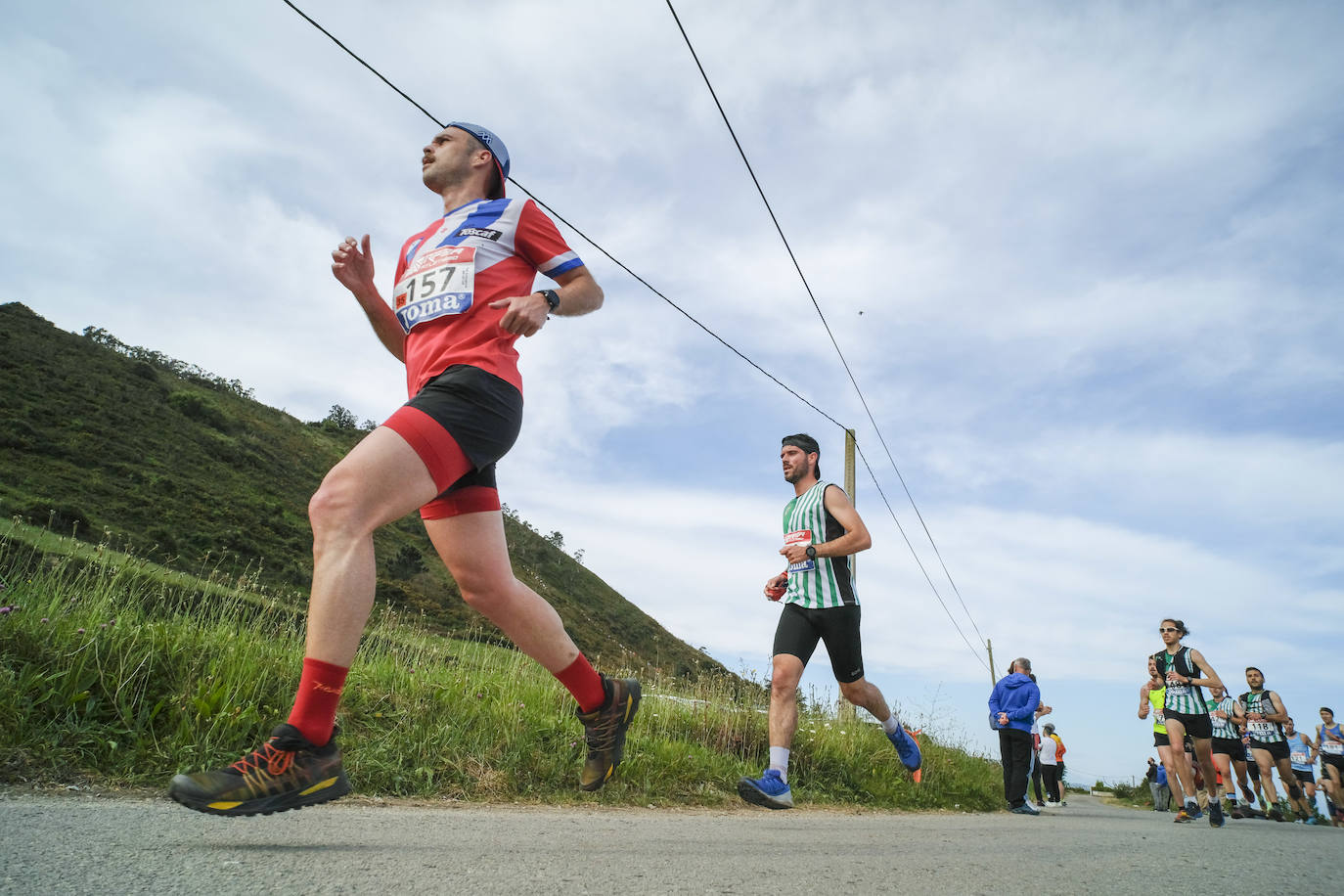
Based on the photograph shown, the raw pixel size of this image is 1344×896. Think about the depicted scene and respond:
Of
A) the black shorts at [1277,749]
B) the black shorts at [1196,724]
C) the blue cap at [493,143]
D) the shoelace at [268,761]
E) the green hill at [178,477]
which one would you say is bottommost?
the shoelace at [268,761]

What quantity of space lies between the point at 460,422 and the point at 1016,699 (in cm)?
891

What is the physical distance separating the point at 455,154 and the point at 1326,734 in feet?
58.5

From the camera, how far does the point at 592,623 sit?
5888cm

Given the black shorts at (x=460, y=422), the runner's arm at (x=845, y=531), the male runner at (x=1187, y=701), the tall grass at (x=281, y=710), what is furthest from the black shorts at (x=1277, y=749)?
the black shorts at (x=460, y=422)

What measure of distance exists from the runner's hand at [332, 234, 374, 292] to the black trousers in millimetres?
8615

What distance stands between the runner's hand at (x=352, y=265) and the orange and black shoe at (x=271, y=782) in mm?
1605

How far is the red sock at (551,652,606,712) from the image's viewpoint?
122 inches

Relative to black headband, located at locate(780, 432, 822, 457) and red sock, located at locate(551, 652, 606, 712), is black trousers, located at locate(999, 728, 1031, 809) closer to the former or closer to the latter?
black headband, located at locate(780, 432, 822, 457)

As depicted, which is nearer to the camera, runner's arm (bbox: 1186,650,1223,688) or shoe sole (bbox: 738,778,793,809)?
shoe sole (bbox: 738,778,793,809)

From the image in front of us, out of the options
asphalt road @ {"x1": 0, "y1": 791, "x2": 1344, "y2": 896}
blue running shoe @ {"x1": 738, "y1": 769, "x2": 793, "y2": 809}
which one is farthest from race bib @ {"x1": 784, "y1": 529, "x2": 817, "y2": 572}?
asphalt road @ {"x1": 0, "y1": 791, "x2": 1344, "y2": 896}

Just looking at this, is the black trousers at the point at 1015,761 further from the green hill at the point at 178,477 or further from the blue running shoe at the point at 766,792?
the green hill at the point at 178,477

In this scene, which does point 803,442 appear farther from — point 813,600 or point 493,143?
point 493,143

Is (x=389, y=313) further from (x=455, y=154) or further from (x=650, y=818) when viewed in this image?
(x=650, y=818)

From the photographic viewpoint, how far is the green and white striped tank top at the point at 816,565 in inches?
218
